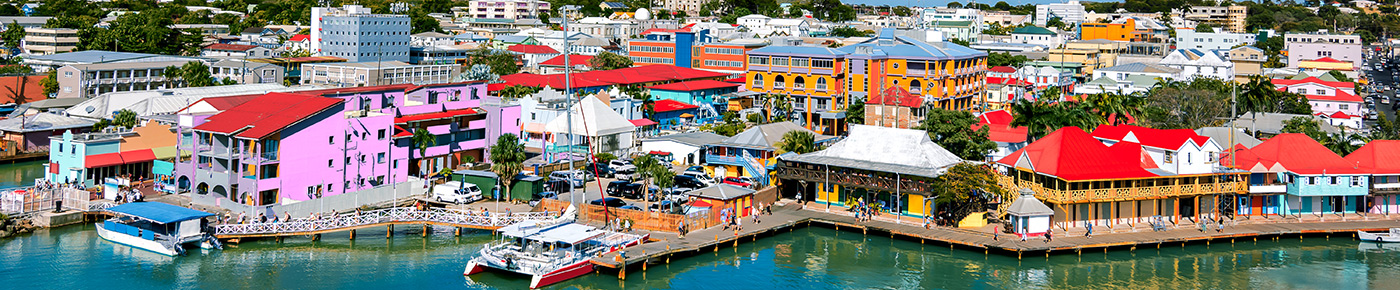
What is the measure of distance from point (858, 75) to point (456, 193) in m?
38.7

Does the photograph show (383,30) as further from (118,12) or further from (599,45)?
(118,12)

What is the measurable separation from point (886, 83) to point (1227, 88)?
23659 mm

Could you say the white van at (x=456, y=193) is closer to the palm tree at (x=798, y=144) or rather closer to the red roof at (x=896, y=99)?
the palm tree at (x=798, y=144)

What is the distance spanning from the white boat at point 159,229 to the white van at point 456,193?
9821 mm

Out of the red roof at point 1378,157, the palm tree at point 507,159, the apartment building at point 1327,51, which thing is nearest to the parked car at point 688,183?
the palm tree at point 507,159

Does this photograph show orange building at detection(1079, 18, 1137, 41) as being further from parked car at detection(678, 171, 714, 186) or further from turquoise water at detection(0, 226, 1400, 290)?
turquoise water at detection(0, 226, 1400, 290)

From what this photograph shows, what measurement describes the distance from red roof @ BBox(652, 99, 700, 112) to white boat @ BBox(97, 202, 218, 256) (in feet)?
127

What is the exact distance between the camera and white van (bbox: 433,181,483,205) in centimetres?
5184

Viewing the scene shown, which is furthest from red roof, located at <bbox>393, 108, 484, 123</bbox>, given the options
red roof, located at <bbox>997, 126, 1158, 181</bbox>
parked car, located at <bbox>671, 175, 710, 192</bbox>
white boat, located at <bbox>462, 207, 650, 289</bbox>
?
red roof, located at <bbox>997, 126, 1158, 181</bbox>

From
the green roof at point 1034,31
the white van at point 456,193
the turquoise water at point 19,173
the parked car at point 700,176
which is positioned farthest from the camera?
the green roof at point 1034,31

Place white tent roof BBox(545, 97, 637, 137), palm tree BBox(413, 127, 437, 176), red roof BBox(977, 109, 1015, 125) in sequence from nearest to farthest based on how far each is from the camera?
palm tree BBox(413, 127, 437, 176)
white tent roof BBox(545, 97, 637, 137)
red roof BBox(977, 109, 1015, 125)

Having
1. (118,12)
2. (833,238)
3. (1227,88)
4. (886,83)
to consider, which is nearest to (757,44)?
(886,83)

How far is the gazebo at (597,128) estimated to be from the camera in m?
64.3

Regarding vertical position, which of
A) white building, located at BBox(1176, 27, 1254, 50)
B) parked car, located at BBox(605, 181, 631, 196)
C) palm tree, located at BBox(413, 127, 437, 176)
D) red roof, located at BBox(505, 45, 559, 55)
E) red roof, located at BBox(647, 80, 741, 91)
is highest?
white building, located at BBox(1176, 27, 1254, 50)
